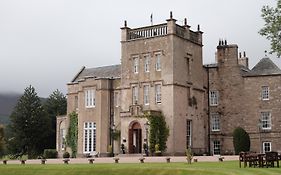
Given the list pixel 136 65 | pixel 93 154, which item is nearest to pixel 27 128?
pixel 93 154

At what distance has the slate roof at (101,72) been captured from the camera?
56.7 metres

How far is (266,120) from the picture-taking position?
51.0m

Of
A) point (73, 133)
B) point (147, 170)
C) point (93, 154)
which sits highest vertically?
point (73, 133)

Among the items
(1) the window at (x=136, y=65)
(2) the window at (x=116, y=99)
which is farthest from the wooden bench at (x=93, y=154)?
(1) the window at (x=136, y=65)

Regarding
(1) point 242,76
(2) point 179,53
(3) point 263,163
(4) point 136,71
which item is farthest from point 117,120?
(3) point 263,163

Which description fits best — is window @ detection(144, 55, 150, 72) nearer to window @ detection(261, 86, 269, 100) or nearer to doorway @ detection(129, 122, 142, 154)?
doorway @ detection(129, 122, 142, 154)

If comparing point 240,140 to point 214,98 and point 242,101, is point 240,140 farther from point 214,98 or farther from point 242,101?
point 214,98

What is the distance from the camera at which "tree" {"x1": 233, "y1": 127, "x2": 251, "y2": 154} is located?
49344mm

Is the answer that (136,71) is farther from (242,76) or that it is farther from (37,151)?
(37,151)

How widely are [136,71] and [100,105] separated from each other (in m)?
5.35

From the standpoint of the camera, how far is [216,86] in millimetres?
53594

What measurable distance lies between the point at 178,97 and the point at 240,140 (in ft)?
23.8

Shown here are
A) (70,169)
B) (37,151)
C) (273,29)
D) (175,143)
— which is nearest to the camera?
(273,29)

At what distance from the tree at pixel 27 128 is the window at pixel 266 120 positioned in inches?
1187
